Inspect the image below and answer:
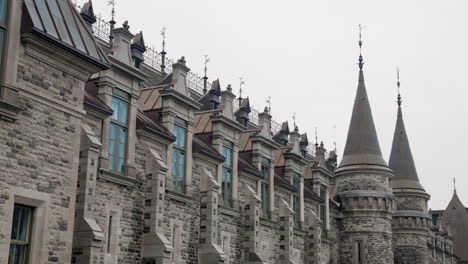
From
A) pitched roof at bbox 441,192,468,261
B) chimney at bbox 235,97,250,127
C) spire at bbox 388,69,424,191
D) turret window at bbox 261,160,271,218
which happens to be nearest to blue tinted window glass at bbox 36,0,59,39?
chimney at bbox 235,97,250,127

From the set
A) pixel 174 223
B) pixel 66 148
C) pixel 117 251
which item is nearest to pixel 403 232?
pixel 174 223

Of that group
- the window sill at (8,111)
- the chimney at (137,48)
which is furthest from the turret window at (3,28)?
the chimney at (137,48)

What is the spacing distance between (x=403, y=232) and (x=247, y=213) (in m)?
23.3

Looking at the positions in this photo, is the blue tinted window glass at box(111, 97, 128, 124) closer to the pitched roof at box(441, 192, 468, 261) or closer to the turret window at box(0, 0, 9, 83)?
the turret window at box(0, 0, 9, 83)

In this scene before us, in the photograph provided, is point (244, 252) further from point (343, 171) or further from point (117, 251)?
point (343, 171)

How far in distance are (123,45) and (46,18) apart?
23.1 feet

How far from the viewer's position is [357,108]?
47344 millimetres

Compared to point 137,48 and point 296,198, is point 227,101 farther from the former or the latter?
point 296,198

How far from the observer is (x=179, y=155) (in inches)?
987

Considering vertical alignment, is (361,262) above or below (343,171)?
below

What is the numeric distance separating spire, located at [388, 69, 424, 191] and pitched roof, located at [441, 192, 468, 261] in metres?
20.6

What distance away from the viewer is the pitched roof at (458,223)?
7179cm

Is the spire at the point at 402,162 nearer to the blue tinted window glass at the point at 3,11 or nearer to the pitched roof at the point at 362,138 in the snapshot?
the pitched roof at the point at 362,138

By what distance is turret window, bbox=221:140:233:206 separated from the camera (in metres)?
28.4
